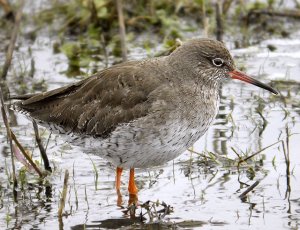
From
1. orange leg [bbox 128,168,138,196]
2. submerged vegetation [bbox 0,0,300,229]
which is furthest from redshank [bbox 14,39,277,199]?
submerged vegetation [bbox 0,0,300,229]

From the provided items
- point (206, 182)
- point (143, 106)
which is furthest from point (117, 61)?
point (143, 106)

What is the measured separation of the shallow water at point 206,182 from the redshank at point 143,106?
0.49m

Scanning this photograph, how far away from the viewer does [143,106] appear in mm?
7734

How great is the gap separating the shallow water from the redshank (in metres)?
0.49

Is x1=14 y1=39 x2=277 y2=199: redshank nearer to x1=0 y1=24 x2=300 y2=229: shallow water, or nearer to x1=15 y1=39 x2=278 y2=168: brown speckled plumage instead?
x1=15 y1=39 x2=278 y2=168: brown speckled plumage

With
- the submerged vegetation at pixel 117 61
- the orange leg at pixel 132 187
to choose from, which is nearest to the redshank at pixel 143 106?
the orange leg at pixel 132 187

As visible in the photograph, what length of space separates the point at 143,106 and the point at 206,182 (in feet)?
4.17

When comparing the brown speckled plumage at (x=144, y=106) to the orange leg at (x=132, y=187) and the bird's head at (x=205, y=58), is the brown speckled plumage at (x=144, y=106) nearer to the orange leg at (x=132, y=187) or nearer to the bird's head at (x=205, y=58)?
the bird's head at (x=205, y=58)

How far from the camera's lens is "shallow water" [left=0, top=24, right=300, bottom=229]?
7496mm

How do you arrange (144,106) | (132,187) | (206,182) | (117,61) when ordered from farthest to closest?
(117,61) → (206,182) → (132,187) → (144,106)

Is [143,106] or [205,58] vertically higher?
[205,58]

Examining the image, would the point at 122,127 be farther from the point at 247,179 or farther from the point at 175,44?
the point at 175,44

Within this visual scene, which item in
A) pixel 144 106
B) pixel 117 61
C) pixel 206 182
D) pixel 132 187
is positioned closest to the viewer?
pixel 144 106

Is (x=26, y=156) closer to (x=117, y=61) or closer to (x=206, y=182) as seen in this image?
(x=206, y=182)
